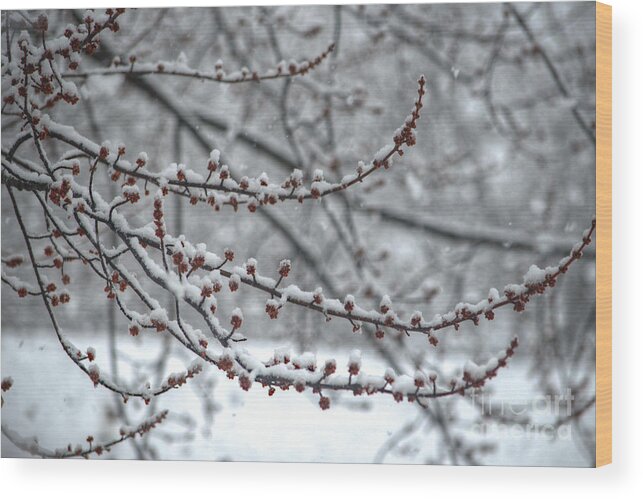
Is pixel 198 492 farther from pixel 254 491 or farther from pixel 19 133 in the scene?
pixel 19 133

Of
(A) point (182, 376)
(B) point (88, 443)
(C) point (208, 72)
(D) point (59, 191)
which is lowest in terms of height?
(B) point (88, 443)

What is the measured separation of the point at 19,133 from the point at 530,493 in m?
2.07

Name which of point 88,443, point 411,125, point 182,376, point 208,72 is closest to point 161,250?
point 182,376

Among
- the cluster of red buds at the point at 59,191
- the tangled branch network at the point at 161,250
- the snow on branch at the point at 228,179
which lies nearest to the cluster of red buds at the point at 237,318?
the tangled branch network at the point at 161,250

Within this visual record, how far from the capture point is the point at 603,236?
3.57 meters

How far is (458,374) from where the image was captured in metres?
3.63

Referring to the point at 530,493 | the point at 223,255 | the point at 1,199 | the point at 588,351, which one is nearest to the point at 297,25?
the point at 223,255

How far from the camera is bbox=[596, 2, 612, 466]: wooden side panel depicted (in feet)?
11.7

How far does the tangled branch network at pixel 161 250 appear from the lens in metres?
3.65

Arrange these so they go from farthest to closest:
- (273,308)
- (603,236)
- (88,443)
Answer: (88,443) < (273,308) < (603,236)

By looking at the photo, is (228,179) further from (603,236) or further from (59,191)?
(603,236)

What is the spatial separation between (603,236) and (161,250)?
142 centimetres

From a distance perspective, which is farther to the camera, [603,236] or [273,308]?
[273,308]

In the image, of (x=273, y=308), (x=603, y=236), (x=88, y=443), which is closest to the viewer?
(x=603, y=236)
